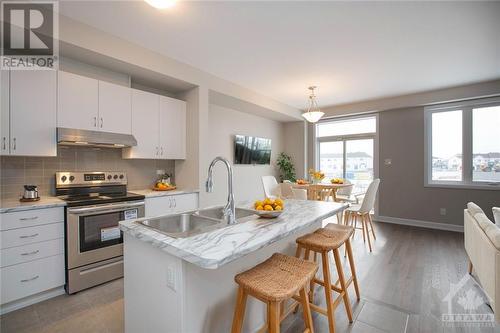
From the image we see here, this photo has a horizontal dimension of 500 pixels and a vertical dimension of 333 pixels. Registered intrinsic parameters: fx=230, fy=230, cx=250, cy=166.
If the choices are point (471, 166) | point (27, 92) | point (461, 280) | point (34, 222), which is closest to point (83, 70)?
point (27, 92)

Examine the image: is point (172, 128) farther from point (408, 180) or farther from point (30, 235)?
point (408, 180)

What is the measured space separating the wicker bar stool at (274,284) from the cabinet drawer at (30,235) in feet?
6.62

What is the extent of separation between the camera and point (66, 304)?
209 centimetres

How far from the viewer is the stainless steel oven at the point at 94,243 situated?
2.24 m

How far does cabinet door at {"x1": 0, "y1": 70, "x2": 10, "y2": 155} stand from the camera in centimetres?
206

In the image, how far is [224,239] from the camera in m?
1.19

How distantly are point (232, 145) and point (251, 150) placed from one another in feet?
1.81

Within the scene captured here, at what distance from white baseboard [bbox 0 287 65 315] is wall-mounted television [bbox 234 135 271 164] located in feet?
11.1

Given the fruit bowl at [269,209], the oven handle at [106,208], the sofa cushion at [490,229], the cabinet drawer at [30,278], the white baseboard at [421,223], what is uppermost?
the fruit bowl at [269,209]

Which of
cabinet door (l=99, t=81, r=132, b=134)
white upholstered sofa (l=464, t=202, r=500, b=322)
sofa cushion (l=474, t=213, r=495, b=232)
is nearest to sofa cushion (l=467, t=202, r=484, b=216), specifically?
white upholstered sofa (l=464, t=202, r=500, b=322)

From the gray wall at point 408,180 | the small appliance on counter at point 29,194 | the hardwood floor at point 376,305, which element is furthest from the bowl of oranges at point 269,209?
the gray wall at point 408,180

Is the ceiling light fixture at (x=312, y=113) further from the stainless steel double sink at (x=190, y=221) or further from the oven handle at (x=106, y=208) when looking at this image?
the oven handle at (x=106, y=208)

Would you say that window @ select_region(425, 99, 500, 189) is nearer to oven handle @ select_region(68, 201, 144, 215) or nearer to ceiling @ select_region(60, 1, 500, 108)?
ceiling @ select_region(60, 1, 500, 108)

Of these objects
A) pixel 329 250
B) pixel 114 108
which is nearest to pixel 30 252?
pixel 114 108
